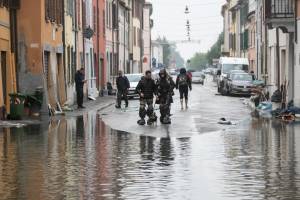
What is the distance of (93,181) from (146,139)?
7885 mm

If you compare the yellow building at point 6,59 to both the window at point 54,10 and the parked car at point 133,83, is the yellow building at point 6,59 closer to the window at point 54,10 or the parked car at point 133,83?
the window at point 54,10

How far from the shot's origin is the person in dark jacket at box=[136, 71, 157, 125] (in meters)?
25.9

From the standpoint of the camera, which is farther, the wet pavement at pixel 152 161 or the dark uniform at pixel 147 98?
the dark uniform at pixel 147 98

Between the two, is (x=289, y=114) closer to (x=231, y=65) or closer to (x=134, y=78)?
(x=134, y=78)

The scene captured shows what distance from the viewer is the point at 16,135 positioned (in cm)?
2223

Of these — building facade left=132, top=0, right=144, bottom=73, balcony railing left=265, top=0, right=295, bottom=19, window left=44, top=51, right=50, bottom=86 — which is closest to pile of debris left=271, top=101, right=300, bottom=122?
balcony railing left=265, top=0, right=295, bottom=19

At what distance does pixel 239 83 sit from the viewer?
52.7m

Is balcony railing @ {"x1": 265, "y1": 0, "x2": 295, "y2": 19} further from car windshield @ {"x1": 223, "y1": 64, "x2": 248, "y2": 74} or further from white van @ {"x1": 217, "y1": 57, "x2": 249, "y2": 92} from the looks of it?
car windshield @ {"x1": 223, "y1": 64, "x2": 248, "y2": 74}

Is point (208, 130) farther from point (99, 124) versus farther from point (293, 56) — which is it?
point (293, 56)

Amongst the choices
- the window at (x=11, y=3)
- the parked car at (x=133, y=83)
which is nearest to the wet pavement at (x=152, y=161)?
the window at (x=11, y=3)

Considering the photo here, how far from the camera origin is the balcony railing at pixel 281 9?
111ft

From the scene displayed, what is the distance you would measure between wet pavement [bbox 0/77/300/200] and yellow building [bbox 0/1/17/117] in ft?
13.6

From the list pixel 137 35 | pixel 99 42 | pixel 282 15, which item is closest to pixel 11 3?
pixel 282 15

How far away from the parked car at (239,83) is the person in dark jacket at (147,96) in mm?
26250
